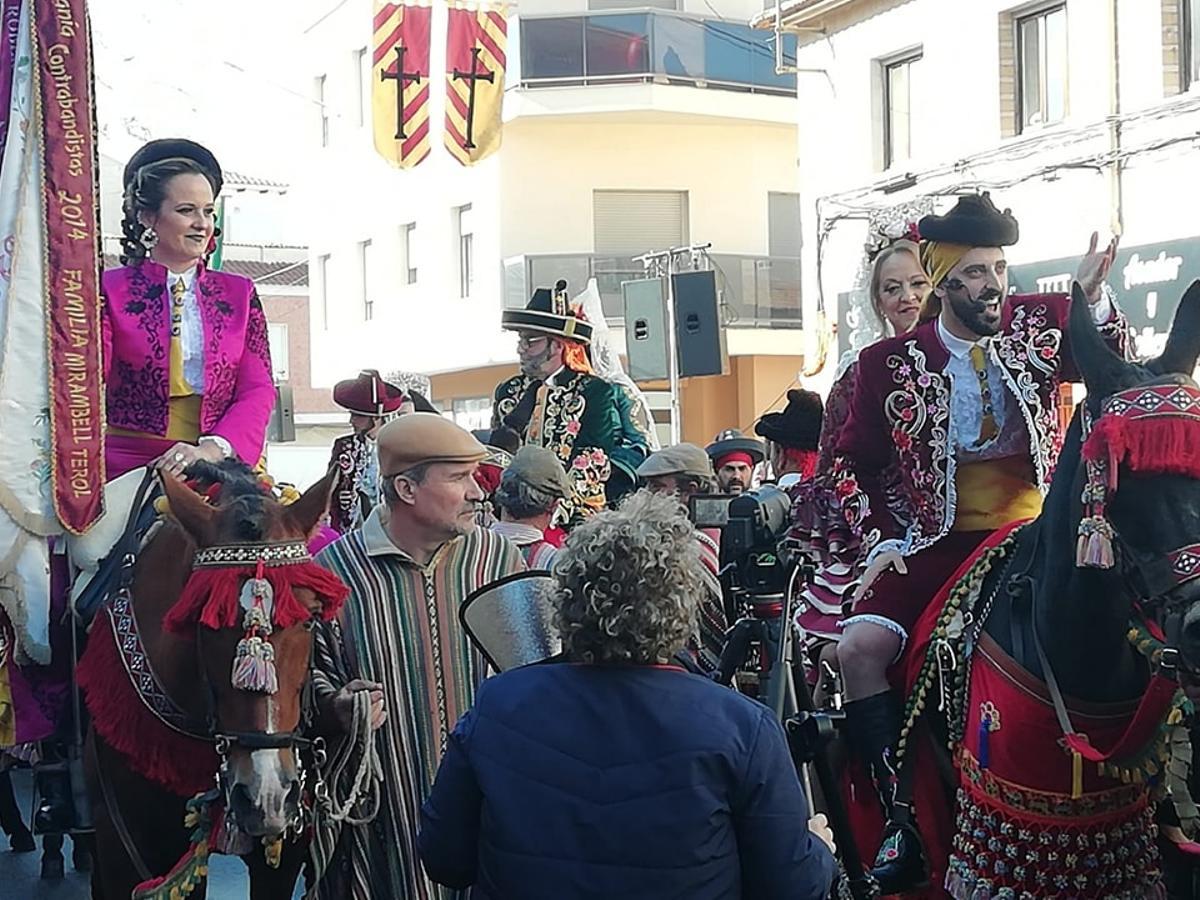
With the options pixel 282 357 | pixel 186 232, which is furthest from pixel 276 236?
pixel 186 232

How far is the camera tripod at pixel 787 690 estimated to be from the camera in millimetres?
4336

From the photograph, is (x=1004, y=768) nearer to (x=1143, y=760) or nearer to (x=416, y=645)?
(x=1143, y=760)

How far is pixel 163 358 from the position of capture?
6.17 metres

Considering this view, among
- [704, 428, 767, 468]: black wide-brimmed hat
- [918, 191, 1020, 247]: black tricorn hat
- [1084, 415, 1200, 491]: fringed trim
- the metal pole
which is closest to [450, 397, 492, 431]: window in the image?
the metal pole

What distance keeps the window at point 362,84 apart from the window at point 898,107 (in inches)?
574

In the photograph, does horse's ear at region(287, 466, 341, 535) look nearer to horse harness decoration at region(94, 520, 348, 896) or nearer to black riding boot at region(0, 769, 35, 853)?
horse harness decoration at region(94, 520, 348, 896)

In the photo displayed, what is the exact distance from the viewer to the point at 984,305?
17.5ft

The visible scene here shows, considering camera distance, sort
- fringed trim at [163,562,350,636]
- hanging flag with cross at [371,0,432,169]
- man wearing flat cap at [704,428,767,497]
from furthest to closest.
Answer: hanging flag with cross at [371,0,432,169]
man wearing flat cap at [704,428,767,497]
fringed trim at [163,562,350,636]

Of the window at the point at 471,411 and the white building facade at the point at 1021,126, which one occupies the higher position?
the white building facade at the point at 1021,126

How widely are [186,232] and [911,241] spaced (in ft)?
8.60

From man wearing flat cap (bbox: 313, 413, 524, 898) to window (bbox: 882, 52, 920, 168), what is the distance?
60.5ft

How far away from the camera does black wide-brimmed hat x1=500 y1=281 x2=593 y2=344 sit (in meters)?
9.18

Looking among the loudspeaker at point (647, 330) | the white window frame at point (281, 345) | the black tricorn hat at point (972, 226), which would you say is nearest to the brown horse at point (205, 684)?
the black tricorn hat at point (972, 226)

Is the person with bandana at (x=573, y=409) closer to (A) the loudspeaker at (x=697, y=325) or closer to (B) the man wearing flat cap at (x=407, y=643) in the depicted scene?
(B) the man wearing flat cap at (x=407, y=643)
